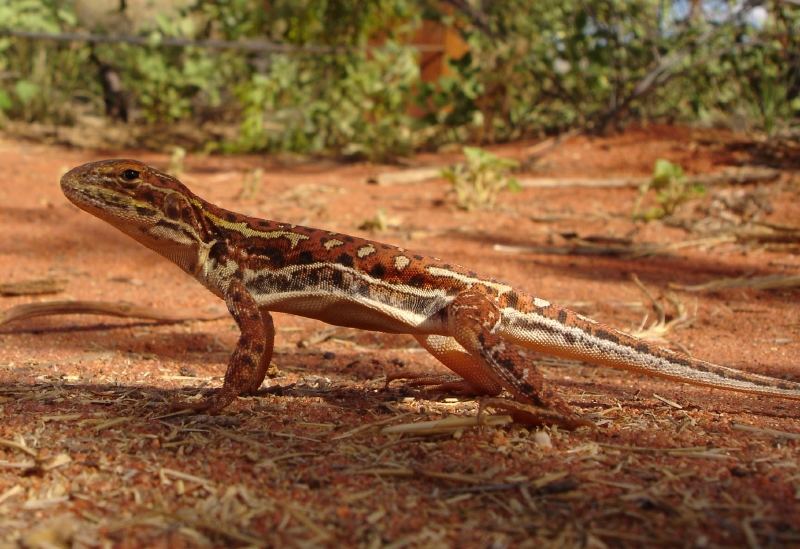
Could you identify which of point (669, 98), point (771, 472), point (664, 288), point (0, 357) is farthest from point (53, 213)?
point (669, 98)

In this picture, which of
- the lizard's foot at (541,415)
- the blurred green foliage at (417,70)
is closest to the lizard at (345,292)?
the lizard's foot at (541,415)

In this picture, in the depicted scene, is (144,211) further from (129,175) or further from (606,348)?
(606,348)

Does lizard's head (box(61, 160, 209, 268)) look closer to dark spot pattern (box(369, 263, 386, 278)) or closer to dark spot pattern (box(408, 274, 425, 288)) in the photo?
dark spot pattern (box(369, 263, 386, 278))

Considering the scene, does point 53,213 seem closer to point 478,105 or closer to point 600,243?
point 600,243

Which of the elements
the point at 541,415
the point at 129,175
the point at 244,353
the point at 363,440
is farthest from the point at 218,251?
the point at 541,415

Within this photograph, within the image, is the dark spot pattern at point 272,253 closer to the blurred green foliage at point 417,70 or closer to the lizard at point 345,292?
the lizard at point 345,292

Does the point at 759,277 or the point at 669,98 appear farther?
the point at 669,98
